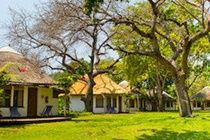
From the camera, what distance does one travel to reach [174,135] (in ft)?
61.9

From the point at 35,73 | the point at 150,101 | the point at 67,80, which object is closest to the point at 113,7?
the point at 67,80

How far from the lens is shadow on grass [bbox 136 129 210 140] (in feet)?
58.4

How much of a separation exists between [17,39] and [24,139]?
81.4 feet

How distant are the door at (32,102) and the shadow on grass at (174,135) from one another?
14.5 meters

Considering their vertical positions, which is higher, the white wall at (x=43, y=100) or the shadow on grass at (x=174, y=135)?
the white wall at (x=43, y=100)

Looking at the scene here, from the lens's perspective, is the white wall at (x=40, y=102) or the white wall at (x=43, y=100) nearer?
the white wall at (x=40, y=102)

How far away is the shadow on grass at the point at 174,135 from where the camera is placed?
17797mm

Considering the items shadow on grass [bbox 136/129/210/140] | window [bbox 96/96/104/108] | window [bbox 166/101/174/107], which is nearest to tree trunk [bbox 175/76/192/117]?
shadow on grass [bbox 136/129/210/140]

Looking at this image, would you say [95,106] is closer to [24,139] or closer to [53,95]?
[53,95]

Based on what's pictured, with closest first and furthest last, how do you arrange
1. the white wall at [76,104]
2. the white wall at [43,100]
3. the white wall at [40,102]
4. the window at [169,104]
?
the white wall at [40,102]
the white wall at [43,100]
the white wall at [76,104]
the window at [169,104]

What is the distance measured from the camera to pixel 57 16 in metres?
26.7

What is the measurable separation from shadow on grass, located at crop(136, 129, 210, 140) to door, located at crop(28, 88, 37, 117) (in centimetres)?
1449

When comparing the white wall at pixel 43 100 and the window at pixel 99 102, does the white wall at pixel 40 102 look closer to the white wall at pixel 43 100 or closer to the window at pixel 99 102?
the white wall at pixel 43 100

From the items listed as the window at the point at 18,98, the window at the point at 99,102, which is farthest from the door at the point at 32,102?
the window at the point at 99,102
